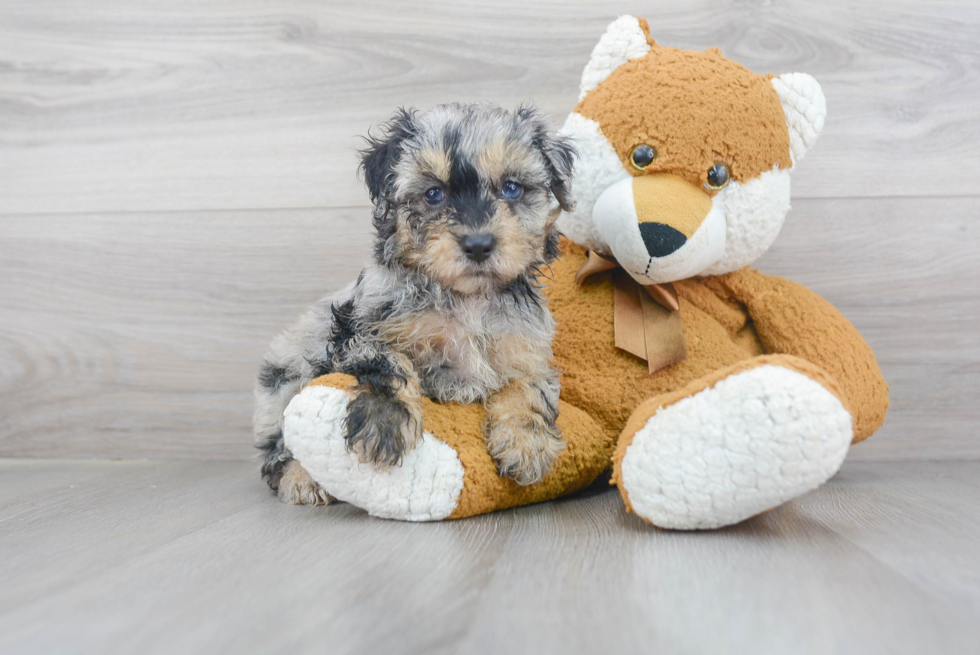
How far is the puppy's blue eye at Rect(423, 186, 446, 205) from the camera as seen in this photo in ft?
5.49

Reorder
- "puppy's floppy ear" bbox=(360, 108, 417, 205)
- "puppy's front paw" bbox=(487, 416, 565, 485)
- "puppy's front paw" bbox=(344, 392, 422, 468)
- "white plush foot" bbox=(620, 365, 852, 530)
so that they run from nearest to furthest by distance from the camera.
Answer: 1. "white plush foot" bbox=(620, 365, 852, 530)
2. "puppy's front paw" bbox=(344, 392, 422, 468)
3. "puppy's front paw" bbox=(487, 416, 565, 485)
4. "puppy's floppy ear" bbox=(360, 108, 417, 205)

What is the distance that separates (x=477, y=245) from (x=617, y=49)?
86 centimetres

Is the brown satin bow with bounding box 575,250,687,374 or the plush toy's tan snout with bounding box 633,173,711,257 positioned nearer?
the plush toy's tan snout with bounding box 633,173,711,257

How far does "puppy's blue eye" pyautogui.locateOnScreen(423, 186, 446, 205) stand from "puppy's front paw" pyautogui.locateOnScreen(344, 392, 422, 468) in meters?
0.48

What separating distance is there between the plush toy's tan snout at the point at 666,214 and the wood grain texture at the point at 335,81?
863 mm

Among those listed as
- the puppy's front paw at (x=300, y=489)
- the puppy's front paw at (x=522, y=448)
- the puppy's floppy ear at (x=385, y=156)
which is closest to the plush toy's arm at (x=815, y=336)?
the puppy's front paw at (x=522, y=448)

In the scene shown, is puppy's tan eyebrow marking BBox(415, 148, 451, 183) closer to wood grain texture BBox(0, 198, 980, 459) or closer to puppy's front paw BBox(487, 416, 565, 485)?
puppy's front paw BBox(487, 416, 565, 485)

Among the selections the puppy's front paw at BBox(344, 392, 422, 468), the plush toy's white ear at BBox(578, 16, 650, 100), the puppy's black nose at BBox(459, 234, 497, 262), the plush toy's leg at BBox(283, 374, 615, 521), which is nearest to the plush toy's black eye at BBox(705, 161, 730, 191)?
the plush toy's white ear at BBox(578, 16, 650, 100)

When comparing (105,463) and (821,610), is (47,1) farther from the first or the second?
(821,610)

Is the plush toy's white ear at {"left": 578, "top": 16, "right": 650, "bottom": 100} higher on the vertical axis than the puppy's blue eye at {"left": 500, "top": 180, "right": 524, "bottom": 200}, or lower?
higher

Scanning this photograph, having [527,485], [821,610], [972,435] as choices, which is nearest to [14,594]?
[527,485]

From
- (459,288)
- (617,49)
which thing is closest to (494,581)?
(459,288)

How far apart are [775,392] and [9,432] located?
2.74 meters

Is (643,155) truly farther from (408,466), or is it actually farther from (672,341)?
(408,466)
